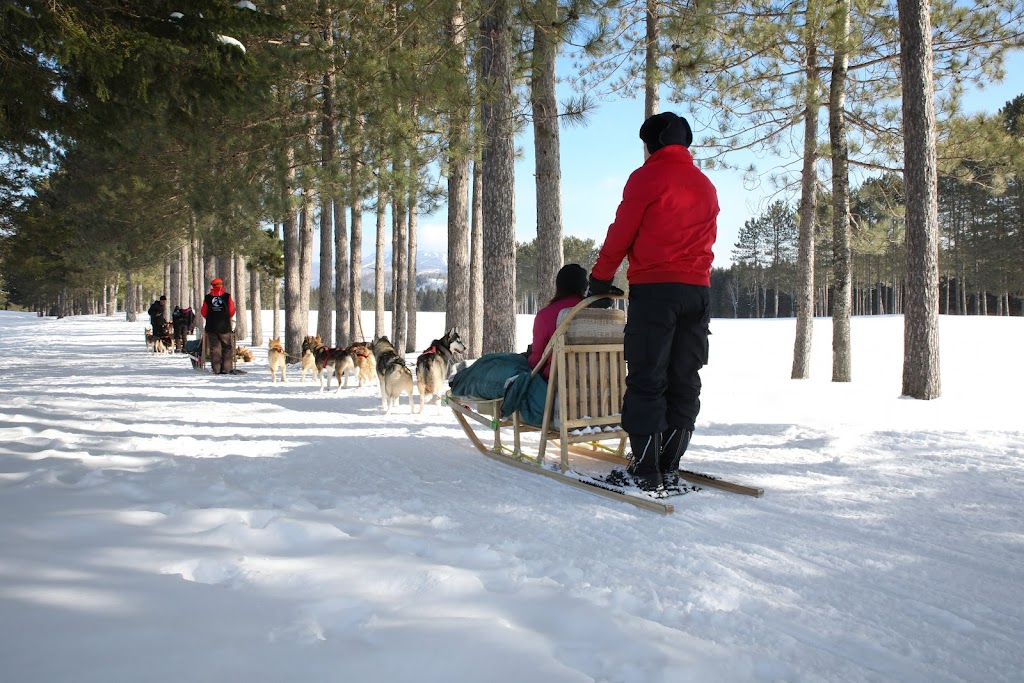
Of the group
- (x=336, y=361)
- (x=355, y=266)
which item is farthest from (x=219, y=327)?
(x=355, y=266)

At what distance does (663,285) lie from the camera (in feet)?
12.7

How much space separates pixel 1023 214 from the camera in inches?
1655

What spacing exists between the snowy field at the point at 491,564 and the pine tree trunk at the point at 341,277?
10.0 meters

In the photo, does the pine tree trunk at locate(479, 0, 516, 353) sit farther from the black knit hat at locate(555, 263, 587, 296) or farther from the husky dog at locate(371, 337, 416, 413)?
the black knit hat at locate(555, 263, 587, 296)

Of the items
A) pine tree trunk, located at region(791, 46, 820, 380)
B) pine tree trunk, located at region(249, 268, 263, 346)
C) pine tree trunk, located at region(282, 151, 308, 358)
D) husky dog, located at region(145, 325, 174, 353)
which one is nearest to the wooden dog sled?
pine tree trunk, located at region(791, 46, 820, 380)

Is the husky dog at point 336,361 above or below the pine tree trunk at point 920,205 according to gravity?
below

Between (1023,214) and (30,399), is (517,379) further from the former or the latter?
(1023,214)

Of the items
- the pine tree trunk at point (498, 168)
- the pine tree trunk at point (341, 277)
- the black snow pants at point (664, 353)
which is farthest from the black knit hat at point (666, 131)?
the pine tree trunk at point (341, 277)

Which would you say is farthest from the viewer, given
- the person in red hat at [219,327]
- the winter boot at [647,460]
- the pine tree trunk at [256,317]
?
the pine tree trunk at [256,317]

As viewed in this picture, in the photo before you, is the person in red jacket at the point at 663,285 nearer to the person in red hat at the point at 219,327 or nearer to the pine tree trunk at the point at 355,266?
the person in red hat at the point at 219,327

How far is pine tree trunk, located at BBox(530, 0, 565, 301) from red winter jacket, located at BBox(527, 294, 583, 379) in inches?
171

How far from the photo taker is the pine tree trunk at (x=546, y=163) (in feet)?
30.3

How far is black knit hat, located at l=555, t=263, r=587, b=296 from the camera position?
16.0 ft

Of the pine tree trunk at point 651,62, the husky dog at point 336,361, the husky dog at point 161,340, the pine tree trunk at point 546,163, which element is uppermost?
the pine tree trunk at point 651,62
